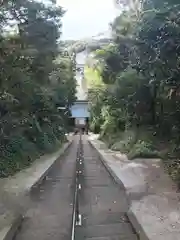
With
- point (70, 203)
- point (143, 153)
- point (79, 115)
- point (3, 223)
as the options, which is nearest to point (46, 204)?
point (70, 203)

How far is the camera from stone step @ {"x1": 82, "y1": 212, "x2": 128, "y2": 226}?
30.6 ft

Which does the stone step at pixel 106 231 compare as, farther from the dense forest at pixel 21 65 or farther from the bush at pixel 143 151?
the bush at pixel 143 151

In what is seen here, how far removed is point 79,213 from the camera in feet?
33.4

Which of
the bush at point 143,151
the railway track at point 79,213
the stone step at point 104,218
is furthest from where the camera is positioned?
the bush at point 143,151

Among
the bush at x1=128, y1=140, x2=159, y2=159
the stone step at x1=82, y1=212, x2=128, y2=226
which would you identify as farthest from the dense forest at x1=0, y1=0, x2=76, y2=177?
the stone step at x1=82, y1=212, x2=128, y2=226

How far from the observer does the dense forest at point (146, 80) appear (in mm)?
12914

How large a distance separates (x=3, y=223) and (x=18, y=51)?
411 inches

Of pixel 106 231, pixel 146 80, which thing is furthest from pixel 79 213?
pixel 146 80

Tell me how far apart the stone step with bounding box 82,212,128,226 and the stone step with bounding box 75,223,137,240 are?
0.95ft

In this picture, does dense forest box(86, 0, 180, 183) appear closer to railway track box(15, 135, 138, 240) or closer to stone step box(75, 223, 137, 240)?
railway track box(15, 135, 138, 240)

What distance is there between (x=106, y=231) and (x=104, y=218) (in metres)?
1.16

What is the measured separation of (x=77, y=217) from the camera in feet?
31.1

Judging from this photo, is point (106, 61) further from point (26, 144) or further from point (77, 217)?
point (77, 217)

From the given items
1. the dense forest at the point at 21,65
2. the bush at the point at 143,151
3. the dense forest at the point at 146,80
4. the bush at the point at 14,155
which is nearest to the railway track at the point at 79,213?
the bush at the point at 14,155
